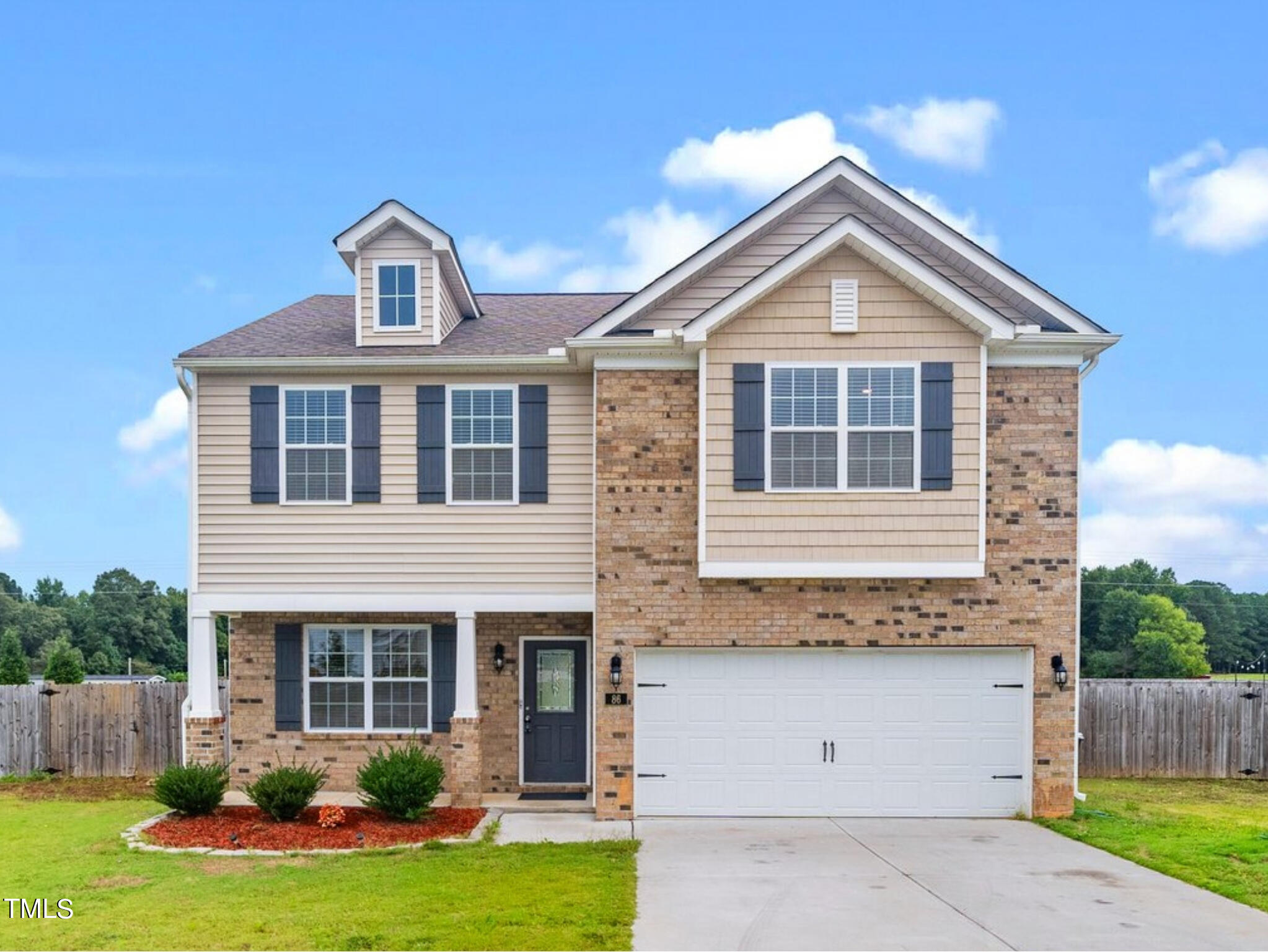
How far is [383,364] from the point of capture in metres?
11.9

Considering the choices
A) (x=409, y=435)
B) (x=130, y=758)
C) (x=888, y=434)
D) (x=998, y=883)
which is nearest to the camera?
(x=998, y=883)

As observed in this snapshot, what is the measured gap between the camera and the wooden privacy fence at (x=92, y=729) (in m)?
14.8

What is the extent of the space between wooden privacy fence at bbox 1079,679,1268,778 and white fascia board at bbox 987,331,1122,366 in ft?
19.9

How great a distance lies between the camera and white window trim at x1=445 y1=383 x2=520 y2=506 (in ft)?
39.7

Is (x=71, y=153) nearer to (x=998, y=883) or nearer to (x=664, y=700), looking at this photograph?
(x=664, y=700)

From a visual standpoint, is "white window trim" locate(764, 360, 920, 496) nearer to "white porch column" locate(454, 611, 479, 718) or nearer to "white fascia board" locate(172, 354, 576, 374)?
"white fascia board" locate(172, 354, 576, 374)

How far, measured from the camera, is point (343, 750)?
42.1 feet

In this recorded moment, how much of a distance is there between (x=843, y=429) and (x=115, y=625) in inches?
2434

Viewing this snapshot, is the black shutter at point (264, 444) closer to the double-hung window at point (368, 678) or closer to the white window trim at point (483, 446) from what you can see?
the double-hung window at point (368, 678)

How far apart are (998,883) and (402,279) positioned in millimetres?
9325

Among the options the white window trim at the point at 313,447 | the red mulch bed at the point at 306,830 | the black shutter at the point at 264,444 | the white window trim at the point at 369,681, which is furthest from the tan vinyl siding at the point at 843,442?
the black shutter at the point at 264,444

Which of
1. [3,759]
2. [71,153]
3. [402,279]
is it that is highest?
[71,153]

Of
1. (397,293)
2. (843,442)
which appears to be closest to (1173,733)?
(843,442)

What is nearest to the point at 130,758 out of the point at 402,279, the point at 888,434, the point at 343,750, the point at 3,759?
the point at 3,759
